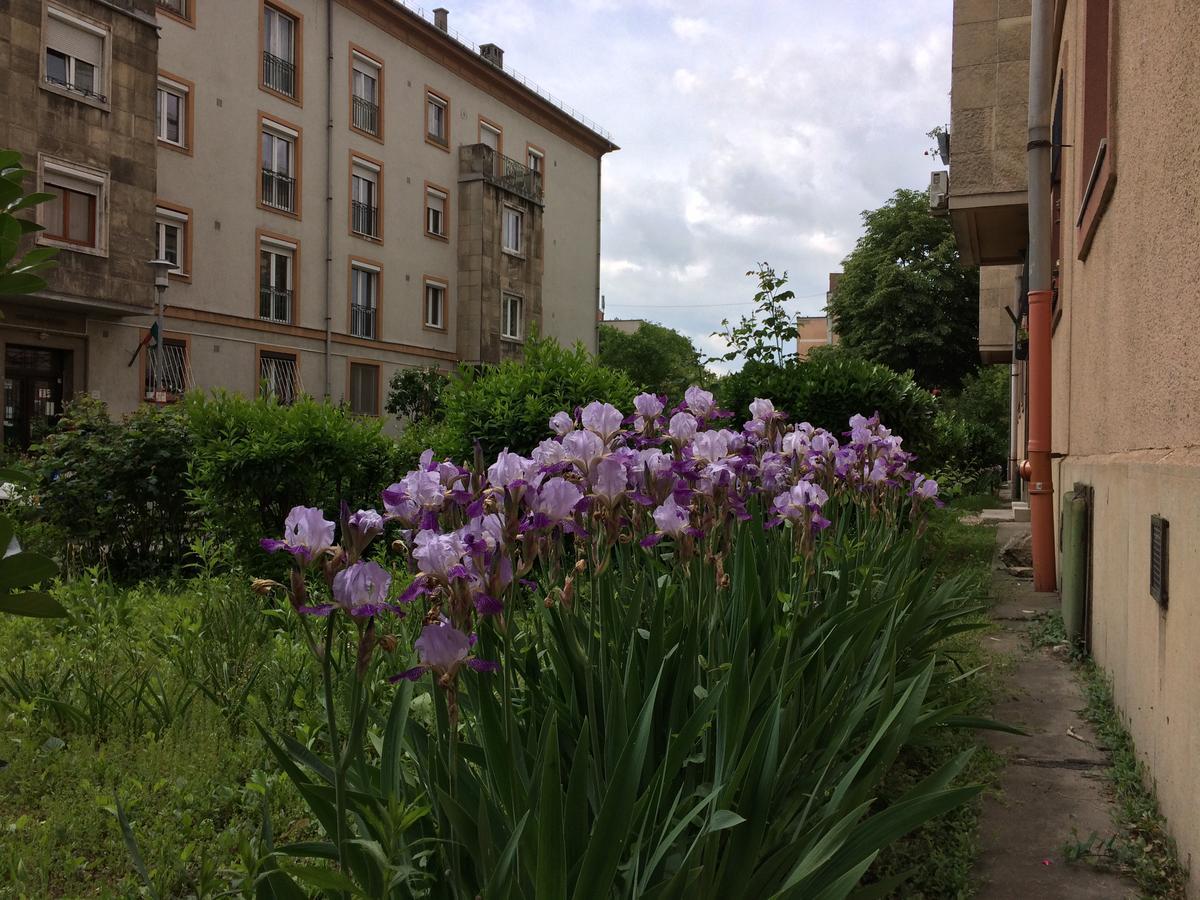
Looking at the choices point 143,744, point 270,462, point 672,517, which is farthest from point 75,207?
point 672,517

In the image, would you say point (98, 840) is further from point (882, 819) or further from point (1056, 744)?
point (1056, 744)

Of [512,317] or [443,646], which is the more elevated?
[512,317]

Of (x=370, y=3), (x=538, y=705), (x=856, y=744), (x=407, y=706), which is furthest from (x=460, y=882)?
(x=370, y=3)

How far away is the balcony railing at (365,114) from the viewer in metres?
22.5

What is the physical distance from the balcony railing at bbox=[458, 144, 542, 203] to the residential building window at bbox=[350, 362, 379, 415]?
6.40 metres

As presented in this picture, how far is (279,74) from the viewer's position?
20.7 meters

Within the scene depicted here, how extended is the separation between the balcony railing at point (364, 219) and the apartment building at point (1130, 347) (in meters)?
17.9

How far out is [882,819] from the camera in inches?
67.4

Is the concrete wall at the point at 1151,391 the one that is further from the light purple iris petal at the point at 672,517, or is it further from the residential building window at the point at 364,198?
the residential building window at the point at 364,198

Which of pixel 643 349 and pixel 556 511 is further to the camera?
pixel 643 349

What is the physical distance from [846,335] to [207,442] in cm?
2864

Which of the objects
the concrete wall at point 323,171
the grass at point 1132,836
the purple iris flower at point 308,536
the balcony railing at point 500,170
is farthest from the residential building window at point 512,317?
the purple iris flower at point 308,536

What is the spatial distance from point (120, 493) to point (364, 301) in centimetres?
1709

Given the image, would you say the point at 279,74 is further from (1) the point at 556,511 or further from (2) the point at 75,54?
(1) the point at 556,511
